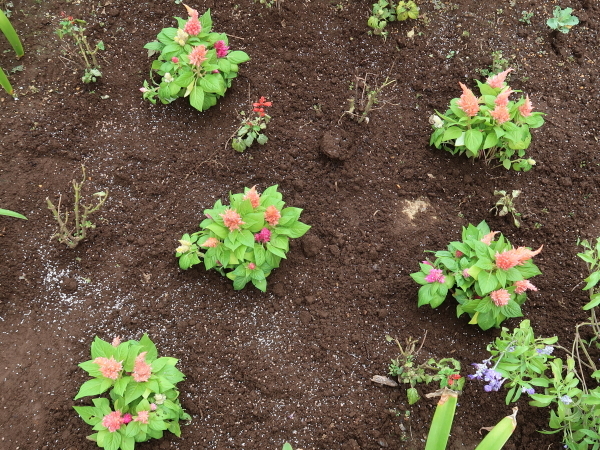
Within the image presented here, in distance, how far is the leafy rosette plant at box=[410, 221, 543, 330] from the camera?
108 inches

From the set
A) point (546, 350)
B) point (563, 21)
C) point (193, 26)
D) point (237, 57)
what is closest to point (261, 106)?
point (237, 57)

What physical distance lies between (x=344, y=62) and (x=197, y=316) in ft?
7.65

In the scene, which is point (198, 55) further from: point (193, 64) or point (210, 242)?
point (210, 242)

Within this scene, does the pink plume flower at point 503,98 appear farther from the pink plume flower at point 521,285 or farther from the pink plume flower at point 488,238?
the pink plume flower at point 521,285

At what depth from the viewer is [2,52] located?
367 cm

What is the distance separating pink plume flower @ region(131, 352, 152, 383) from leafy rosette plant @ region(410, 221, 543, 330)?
1661 millimetres

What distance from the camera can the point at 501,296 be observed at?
2684mm

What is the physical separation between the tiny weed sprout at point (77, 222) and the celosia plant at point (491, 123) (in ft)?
8.00

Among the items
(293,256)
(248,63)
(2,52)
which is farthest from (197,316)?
(2,52)

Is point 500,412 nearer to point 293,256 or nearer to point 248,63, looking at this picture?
point 293,256

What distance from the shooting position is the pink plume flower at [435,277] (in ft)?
9.48

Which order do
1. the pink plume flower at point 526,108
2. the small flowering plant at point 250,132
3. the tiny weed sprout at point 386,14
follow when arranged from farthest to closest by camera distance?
the tiny weed sprout at point 386,14 < the small flowering plant at point 250,132 < the pink plume flower at point 526,108

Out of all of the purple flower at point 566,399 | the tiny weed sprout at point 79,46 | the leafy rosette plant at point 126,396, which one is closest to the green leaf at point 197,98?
the tiny weed sprout at point 79,46

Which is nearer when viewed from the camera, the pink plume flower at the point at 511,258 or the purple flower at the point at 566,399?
the purple flower at the point at 566,399
